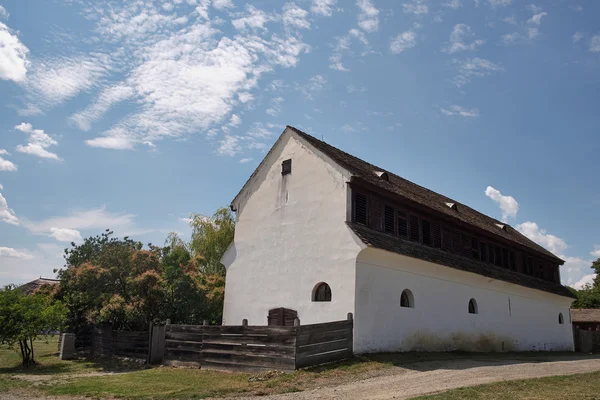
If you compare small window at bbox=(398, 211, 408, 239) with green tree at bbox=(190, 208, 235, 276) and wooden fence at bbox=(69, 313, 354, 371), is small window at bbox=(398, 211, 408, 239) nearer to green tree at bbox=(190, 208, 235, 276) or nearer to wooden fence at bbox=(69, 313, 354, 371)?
wooden fence at bbox=(69, 313, 354, 371)

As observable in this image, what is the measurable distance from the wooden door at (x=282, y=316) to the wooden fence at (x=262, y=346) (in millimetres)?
3456

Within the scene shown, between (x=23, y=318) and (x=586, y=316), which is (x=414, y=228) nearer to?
(x=23, y=318)

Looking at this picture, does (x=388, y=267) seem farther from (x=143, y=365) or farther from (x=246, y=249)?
(x=143, y=365)

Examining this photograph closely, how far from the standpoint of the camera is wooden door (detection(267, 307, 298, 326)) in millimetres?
18703

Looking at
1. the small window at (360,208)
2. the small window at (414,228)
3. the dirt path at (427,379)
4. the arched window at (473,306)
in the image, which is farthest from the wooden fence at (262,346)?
the arched window at (473,306)

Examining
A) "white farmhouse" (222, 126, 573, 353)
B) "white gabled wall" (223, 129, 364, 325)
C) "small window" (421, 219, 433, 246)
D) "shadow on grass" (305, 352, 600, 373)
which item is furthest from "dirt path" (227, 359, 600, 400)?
"small window" (421, 219, 433, 246)

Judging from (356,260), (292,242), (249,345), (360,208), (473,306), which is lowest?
(249,345)

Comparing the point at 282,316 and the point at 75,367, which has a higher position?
the point at 282,316

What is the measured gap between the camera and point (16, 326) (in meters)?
18.1

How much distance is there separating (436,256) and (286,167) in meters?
7.64

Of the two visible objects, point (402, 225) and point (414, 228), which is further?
point (414, 228)

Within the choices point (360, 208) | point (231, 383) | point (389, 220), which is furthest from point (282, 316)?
point (231, 383)

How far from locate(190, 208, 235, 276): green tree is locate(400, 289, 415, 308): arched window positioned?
14.6m

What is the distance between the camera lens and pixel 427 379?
13039 millimetres
